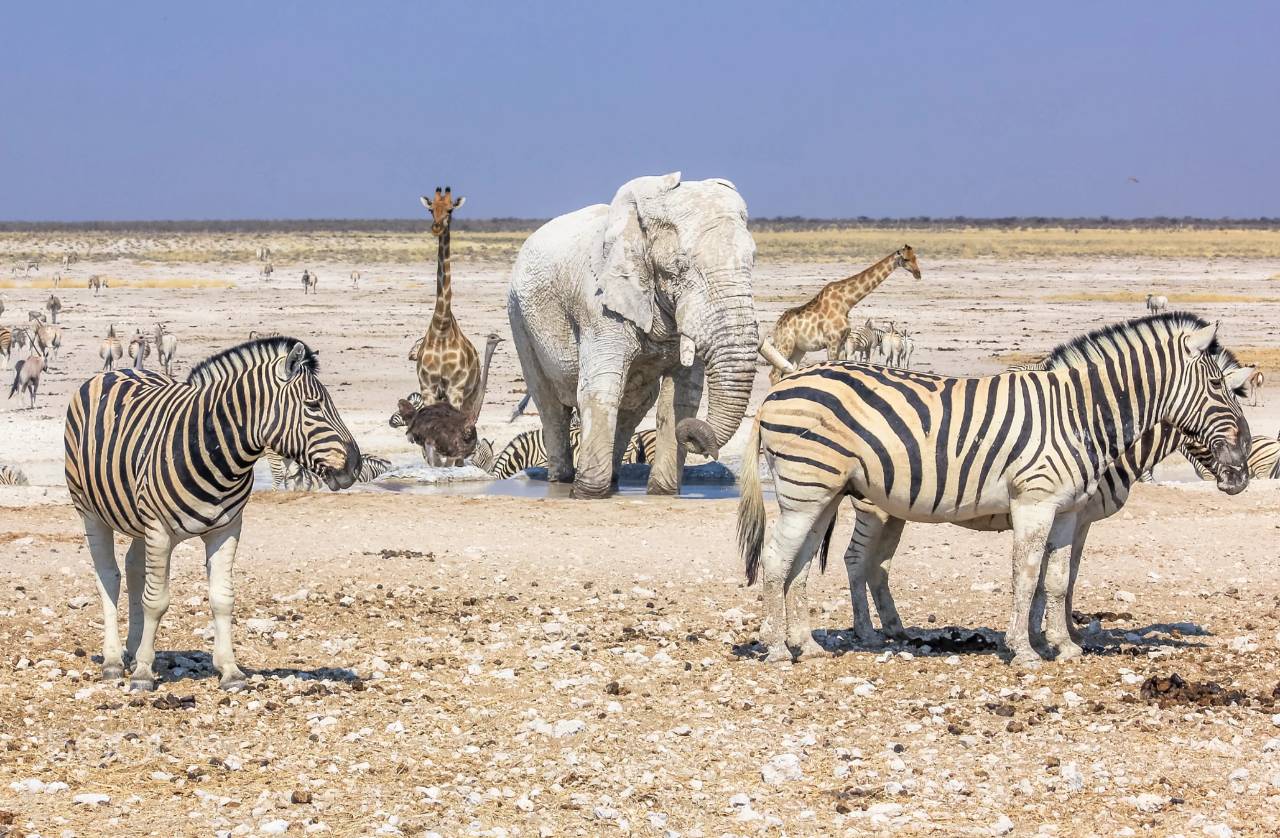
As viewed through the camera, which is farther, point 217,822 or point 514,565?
point 514,565

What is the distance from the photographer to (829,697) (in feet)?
25.0

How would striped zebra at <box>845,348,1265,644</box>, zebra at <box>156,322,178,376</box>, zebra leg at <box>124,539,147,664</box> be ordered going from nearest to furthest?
zebra leg at <box>124,539,147,664</box> < striped zebra at <box>845,348,1265,644</box> < zebra at <box>156,322,178,376</box>

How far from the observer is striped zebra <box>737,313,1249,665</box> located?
26.1 ft

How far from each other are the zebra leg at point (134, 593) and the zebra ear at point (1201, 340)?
5178 mm

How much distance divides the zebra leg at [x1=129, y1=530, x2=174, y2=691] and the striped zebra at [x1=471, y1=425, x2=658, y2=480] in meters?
8.35

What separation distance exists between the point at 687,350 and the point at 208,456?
5986 millimetres

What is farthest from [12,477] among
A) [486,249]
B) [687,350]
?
[486,249]

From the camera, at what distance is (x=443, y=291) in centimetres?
1755

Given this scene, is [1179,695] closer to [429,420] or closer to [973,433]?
[973,433]

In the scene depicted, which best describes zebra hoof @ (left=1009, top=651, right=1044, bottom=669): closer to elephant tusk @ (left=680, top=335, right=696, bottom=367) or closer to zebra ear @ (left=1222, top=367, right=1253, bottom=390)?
zebra ear @ (left=1222, top=367, right=1253, bottom=390)

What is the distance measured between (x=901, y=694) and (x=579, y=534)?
14.7 feet

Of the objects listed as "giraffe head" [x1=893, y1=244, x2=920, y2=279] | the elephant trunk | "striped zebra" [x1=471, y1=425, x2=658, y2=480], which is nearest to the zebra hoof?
the elephant trunk


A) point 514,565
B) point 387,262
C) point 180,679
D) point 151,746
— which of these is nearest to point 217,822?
point 151,746

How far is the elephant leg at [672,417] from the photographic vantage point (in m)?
13.9
